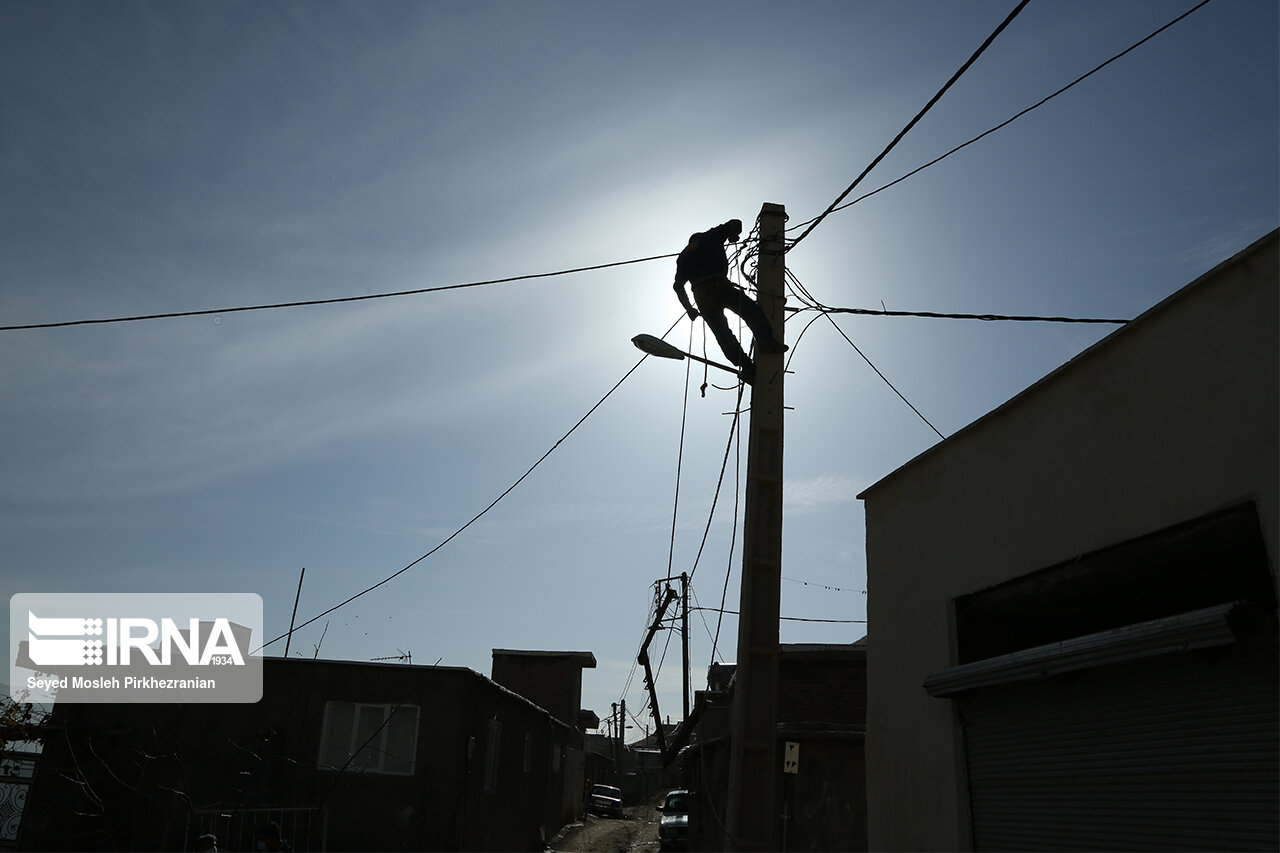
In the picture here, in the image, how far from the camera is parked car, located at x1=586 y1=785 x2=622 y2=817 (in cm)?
4109

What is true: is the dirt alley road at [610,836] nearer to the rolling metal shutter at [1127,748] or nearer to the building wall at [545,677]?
the building wall at [545,677]

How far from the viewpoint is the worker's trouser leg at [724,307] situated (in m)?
7.77

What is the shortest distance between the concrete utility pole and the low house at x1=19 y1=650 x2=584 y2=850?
11023 mm

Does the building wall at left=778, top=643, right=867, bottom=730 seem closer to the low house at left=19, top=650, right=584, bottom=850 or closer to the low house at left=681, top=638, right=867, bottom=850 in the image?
the low house at left=681, top=638, right=867, bottom=850

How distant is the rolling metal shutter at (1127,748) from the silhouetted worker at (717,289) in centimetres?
339

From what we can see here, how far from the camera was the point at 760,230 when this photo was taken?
26.3 feet

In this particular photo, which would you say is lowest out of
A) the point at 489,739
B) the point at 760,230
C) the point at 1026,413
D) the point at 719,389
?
the point at 489,739

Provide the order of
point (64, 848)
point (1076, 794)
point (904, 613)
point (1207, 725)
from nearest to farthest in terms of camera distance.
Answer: point (1207, 725), point (1076, 794), point (904, 613), point (64, 848)

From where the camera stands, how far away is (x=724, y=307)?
318 inches

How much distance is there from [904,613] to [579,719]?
30.6m

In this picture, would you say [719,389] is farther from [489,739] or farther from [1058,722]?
[489,739]

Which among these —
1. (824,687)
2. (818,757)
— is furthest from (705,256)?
(824,687)

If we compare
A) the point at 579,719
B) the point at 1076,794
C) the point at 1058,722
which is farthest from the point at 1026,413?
the point at 579,719

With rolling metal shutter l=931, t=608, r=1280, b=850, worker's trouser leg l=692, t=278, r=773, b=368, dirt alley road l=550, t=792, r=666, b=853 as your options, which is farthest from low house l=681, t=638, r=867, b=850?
worker's trouser leg l=692, t=278, r=773, b=368
